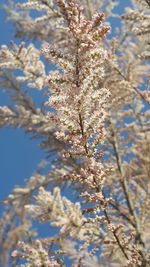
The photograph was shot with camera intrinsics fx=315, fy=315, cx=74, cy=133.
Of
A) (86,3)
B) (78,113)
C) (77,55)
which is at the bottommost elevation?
(78,113)

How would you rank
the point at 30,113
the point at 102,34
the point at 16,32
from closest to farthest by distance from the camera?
the point at 102,34, the point at 30,113, the point at 16,32

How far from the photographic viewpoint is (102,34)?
6.10 feet

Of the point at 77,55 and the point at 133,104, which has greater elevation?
the point at 133,104

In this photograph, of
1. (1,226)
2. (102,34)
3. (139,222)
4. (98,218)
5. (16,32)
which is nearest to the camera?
(102,34)

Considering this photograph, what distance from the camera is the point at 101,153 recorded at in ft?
6.81

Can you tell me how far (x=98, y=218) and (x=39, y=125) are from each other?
5.32m

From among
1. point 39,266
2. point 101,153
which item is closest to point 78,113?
point 101,153

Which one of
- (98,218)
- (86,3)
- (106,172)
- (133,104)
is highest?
(86,3)

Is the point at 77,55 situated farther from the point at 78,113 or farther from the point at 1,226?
the point at 1,226

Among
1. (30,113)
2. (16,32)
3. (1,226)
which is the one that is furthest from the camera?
(16,32)

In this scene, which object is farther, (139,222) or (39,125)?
(39,125)

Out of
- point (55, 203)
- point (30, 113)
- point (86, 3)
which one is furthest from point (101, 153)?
point (86, 3)

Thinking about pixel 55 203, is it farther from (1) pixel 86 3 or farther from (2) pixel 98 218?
(1) pixel 86 3

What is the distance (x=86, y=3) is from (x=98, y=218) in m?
6.53
